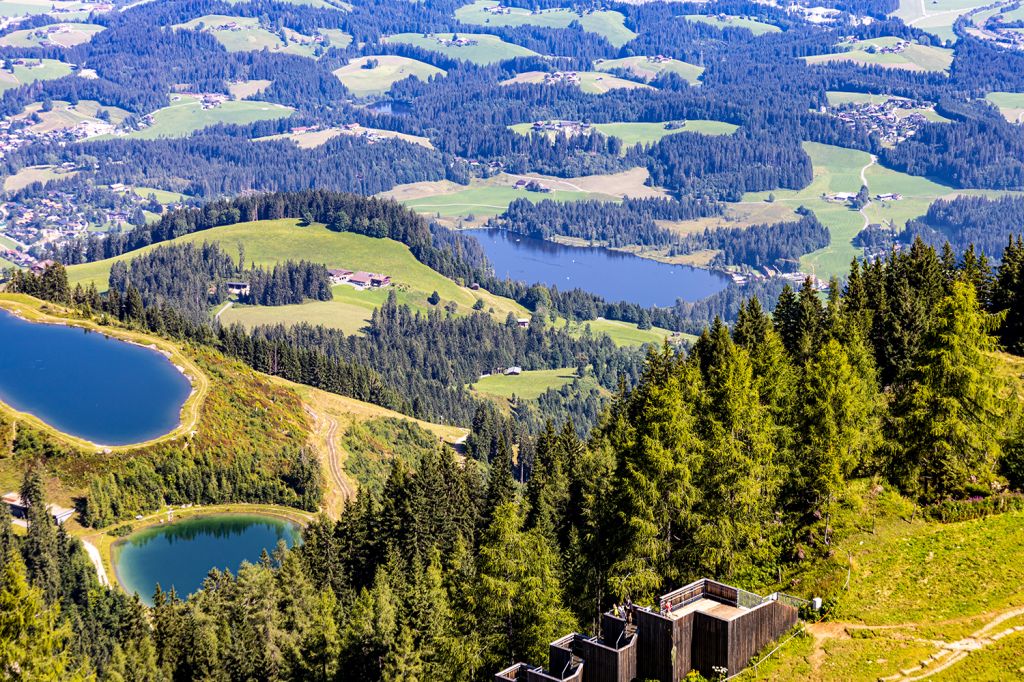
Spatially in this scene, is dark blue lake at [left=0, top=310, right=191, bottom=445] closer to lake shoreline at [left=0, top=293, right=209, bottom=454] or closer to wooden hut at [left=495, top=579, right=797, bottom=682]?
lake shoreline at [left=0, top=293, right=209, bottom=454]

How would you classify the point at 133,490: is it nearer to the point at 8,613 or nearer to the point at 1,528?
the point at 1,528

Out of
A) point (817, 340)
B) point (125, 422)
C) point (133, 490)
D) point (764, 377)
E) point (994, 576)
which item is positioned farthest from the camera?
point (125, 422)

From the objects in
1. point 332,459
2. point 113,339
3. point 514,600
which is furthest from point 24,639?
point 113,339

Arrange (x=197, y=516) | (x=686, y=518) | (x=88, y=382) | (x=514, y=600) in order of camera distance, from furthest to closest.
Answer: (x=88, y=382), (x=197, y=516), (x=686, y=518), (x=514, y=600)

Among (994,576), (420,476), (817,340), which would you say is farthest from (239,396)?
(994,576)

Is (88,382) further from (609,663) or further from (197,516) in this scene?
(609,663)

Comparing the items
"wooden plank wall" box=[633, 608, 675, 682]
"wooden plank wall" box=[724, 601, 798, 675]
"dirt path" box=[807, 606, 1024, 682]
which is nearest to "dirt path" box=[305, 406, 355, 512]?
"wooden plank wall" box=[633, 608, 675, 682]
